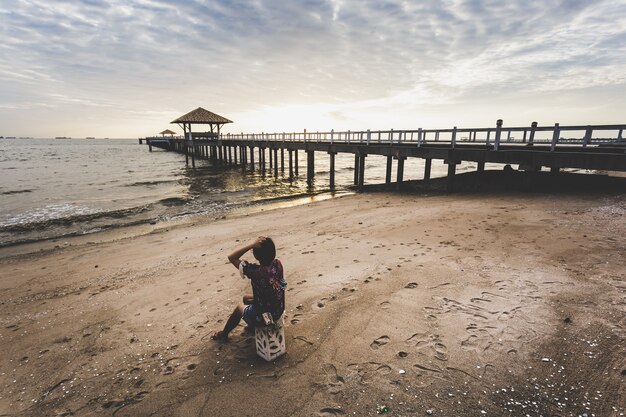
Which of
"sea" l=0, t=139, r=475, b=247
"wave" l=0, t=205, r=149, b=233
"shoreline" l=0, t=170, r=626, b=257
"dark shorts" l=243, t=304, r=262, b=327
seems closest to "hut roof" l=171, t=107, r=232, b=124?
"sea" l=0, t=139, r=475, b=247

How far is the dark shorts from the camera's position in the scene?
348 centimetres

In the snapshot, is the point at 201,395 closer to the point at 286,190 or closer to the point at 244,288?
the point at 244,288

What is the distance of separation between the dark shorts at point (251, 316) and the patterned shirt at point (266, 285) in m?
0.08

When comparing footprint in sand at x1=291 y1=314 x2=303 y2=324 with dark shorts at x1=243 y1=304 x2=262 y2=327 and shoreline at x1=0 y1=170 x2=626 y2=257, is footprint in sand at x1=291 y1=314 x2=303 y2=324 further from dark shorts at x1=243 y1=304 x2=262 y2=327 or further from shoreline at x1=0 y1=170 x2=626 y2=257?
shoreline at x1=0 y1=170 x2=626 y2=257

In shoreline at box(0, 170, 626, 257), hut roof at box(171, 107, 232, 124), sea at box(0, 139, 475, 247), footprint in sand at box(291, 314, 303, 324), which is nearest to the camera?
footprint in sand at box(291, 314, 303, 324)

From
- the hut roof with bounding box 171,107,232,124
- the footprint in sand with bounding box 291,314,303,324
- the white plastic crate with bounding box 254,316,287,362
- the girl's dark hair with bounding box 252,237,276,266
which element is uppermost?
the hut roof with bounding box 171,107,232,124

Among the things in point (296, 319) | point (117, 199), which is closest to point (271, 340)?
point (296, 319)

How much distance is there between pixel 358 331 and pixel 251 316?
1.49 metres

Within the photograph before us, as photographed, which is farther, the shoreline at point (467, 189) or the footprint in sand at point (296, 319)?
the shoreline at point (467, 189)

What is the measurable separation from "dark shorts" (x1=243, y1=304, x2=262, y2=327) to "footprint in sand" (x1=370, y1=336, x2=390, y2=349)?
1469 mm

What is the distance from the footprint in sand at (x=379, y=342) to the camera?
12.4 ft

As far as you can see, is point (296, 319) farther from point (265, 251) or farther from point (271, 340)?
point (265, 251)

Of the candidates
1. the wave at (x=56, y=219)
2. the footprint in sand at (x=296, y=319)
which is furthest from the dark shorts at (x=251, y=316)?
the wave at (x=56, y=219)

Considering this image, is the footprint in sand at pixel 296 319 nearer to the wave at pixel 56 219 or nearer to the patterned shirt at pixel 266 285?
the patterned shirt at pixel 266 285
